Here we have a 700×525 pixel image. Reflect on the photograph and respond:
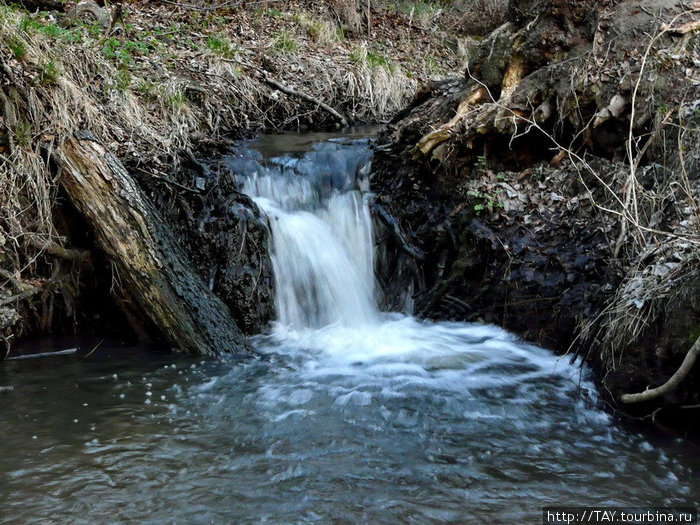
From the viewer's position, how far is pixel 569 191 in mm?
6289

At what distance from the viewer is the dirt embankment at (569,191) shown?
4.65 meters

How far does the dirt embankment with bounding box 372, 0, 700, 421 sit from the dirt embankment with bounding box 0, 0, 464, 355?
1.88 meters

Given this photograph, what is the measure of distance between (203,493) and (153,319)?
2.54m

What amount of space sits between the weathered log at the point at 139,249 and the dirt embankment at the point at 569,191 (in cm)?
212

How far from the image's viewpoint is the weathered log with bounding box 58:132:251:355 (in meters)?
5.71

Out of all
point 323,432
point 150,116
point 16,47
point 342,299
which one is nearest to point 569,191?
point 342,299

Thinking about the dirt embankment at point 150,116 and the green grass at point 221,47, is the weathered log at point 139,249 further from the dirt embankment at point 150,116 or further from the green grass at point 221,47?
the green grass at point 221,47

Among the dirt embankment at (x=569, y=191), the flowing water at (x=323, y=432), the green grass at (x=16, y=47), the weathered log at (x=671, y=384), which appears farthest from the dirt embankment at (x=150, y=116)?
the weathered log at (x=671, y=384)

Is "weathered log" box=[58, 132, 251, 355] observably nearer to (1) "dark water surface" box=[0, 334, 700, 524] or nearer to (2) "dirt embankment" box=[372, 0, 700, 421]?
(1) "dark water surface" box=[0, 334, 700, 524]

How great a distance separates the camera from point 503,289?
20.3 feet

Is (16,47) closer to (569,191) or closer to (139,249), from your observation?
(139,249)

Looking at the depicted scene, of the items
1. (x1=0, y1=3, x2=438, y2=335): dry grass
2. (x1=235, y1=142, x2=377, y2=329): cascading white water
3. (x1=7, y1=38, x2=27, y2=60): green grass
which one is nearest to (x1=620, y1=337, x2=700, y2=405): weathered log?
(x1=235, y1=142, x2=377, y2=329): cascading white water

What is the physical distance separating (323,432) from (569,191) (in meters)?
3.51

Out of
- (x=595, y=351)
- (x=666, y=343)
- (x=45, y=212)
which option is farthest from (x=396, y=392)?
(x=45, y=212)
